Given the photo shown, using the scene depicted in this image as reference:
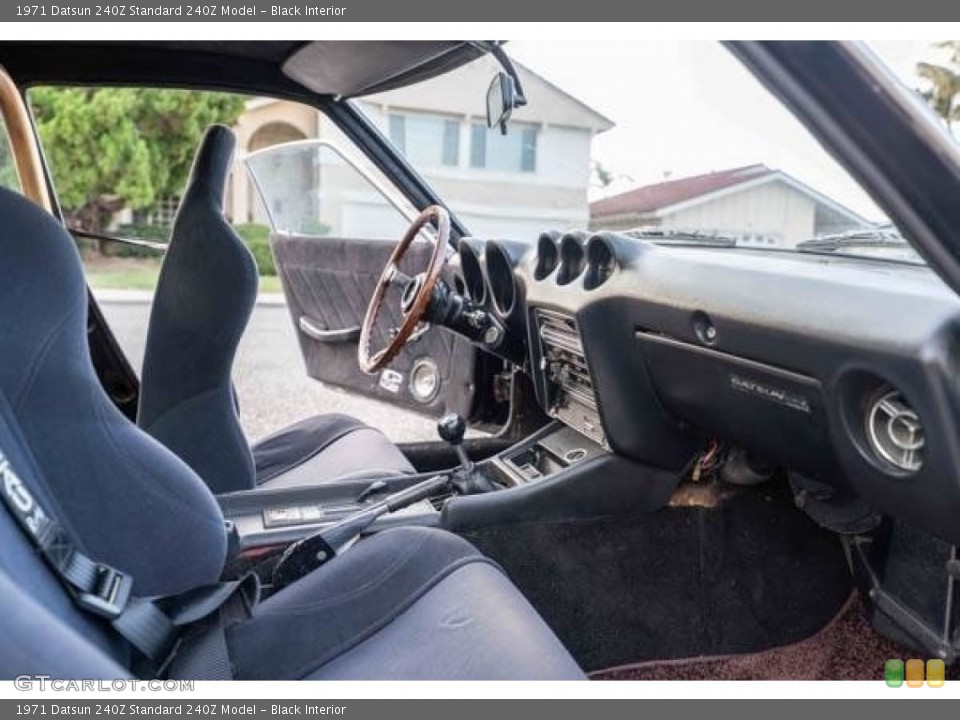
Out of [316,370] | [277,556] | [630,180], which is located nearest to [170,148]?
[316,370]

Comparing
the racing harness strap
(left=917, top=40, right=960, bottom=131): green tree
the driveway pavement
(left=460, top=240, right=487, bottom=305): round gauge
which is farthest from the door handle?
(left=917, top=40, right=960, bottom=131): green tree

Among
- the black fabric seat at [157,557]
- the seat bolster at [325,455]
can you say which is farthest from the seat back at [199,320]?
the black fabric seat at [157,557]

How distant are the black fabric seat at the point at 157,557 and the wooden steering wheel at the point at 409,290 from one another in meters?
0.66

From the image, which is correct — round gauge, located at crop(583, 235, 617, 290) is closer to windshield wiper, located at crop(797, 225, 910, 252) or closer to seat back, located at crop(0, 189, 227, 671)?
windshield wiper, located at crop(797, 225, 910, 252)

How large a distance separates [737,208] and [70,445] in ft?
5.08

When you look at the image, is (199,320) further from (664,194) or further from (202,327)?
(664,194)

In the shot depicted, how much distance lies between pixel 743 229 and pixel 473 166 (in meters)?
0.91

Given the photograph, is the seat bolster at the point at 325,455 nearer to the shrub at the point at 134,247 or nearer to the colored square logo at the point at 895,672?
the shrub at the point at 134,247

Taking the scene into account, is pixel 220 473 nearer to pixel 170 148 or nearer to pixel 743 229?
pixel 743 229

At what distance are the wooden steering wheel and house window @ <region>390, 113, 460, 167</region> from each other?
0.42 meters

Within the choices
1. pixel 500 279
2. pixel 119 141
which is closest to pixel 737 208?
pixel 500 279

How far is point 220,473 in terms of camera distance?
191 cm

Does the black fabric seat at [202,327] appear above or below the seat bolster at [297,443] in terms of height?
above

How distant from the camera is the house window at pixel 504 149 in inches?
91.6
